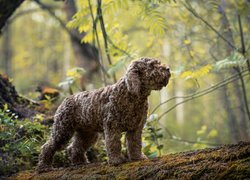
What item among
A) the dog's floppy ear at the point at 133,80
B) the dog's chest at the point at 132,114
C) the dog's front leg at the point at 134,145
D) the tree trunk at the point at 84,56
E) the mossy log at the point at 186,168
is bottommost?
the mossy log at the point at 186,168

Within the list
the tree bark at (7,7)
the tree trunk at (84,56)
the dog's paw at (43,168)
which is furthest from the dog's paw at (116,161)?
the tree trunk at (84,56)

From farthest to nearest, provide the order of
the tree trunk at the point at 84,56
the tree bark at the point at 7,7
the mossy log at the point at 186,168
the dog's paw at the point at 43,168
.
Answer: the tree trunk at the point at 84,56, the tree bark at the point at 7,7, the dog's paw at the point at 43,168, the mossy log at the point at 186,168

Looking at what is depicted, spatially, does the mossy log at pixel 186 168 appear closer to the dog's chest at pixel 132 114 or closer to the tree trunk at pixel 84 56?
the dog's chest at pixel 132 114

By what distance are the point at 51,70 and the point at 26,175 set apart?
62.5ft

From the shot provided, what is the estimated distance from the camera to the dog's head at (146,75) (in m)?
3.31

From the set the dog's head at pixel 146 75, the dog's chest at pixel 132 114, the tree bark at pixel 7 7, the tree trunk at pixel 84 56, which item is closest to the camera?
the dog's head at pixel 146 75

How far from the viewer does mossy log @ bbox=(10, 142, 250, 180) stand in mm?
2578

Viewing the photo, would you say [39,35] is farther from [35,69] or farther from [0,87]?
[0,87]

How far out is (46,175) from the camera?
3.54 m

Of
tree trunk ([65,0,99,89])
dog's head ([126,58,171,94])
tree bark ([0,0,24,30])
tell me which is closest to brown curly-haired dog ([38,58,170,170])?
dog's head ([126,58,171,94])

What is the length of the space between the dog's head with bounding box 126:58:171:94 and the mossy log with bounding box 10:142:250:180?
26.4 inches

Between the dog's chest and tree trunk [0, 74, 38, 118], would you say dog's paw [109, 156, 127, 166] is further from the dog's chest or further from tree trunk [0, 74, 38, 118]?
tree trunk [0, 74, 38, 118]

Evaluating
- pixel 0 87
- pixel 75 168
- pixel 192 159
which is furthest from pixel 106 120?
pixel 0 87

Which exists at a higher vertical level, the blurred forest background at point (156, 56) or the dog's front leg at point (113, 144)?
the blurred forest background at point (156, 56)
